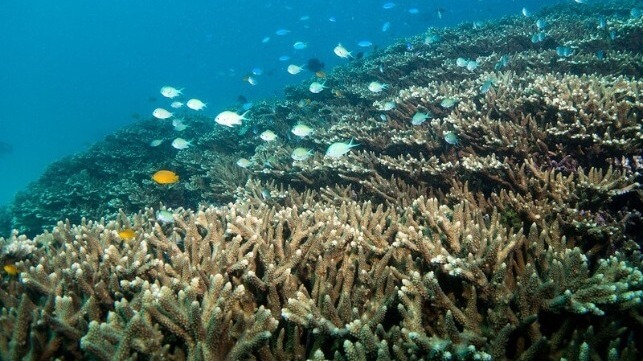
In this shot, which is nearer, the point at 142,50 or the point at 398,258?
the point at 398,258

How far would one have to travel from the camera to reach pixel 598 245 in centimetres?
338

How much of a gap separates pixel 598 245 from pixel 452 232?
1.47 metres

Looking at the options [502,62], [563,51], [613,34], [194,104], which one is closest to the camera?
[563,51]

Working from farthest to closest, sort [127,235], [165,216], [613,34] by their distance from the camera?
1. [613,34]
2. [165,216]
3. [127,235]

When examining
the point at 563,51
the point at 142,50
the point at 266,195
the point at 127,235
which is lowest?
the point at 127,235

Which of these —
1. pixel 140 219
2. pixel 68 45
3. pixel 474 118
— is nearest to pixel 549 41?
pixel 474 118

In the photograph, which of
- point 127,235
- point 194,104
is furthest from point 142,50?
point 127,235

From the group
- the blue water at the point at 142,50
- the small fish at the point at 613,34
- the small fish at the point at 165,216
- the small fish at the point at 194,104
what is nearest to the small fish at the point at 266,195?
the small fish at the point at 165,216

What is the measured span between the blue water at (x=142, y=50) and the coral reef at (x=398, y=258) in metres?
40.4

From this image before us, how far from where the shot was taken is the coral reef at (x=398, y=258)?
2340mm

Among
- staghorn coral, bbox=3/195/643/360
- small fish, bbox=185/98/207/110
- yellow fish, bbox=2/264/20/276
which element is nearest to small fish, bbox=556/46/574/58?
staghorn coral, bbox=3/195/643/360

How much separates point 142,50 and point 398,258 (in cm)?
14992

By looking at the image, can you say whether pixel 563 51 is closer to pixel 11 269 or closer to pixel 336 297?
pixel 336 297

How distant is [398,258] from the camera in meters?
3.28
